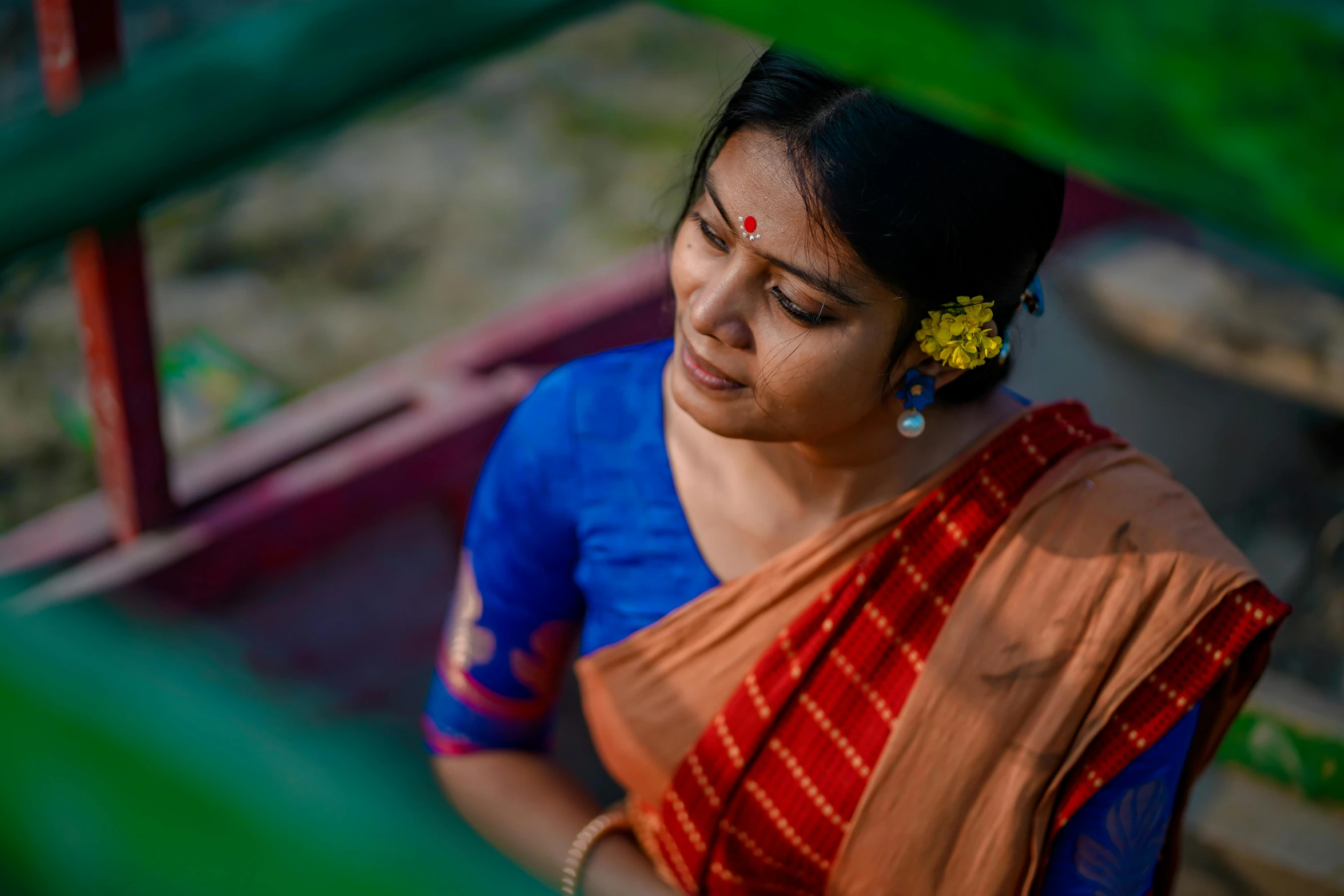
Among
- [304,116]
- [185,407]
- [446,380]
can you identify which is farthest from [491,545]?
[185,407]

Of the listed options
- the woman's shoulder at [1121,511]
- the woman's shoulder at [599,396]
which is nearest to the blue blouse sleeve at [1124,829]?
the woman's shoulder at [1121,511]

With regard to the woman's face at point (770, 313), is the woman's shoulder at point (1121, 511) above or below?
below

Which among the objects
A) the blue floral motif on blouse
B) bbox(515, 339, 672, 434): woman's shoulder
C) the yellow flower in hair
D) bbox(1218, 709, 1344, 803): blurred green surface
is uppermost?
the yellow flower in hair

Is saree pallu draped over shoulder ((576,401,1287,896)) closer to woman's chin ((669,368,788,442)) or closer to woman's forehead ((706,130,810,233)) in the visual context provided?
woman's chin ((669,368,788,442))

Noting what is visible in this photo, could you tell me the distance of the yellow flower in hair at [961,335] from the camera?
1095 millimetres

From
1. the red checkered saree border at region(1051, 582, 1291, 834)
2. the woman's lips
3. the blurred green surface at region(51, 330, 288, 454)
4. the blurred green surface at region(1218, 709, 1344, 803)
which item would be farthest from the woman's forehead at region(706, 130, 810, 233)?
the blurred green surface at region(51, 330, 288, 454)

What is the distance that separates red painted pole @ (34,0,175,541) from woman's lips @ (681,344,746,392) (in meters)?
0.77

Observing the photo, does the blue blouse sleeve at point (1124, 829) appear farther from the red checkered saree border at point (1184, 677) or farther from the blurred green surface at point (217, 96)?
the blurred green surface at point (217, 96)

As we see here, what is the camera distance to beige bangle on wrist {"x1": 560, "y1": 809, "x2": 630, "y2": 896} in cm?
144

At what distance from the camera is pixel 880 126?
1024 millimetres

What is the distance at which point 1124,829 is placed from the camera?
122 centimetres

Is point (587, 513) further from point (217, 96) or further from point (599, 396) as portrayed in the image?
point (217, 96)

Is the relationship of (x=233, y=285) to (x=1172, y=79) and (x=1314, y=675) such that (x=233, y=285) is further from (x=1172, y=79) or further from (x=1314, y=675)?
(x=1172, y=79)

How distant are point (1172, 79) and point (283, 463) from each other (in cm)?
183
